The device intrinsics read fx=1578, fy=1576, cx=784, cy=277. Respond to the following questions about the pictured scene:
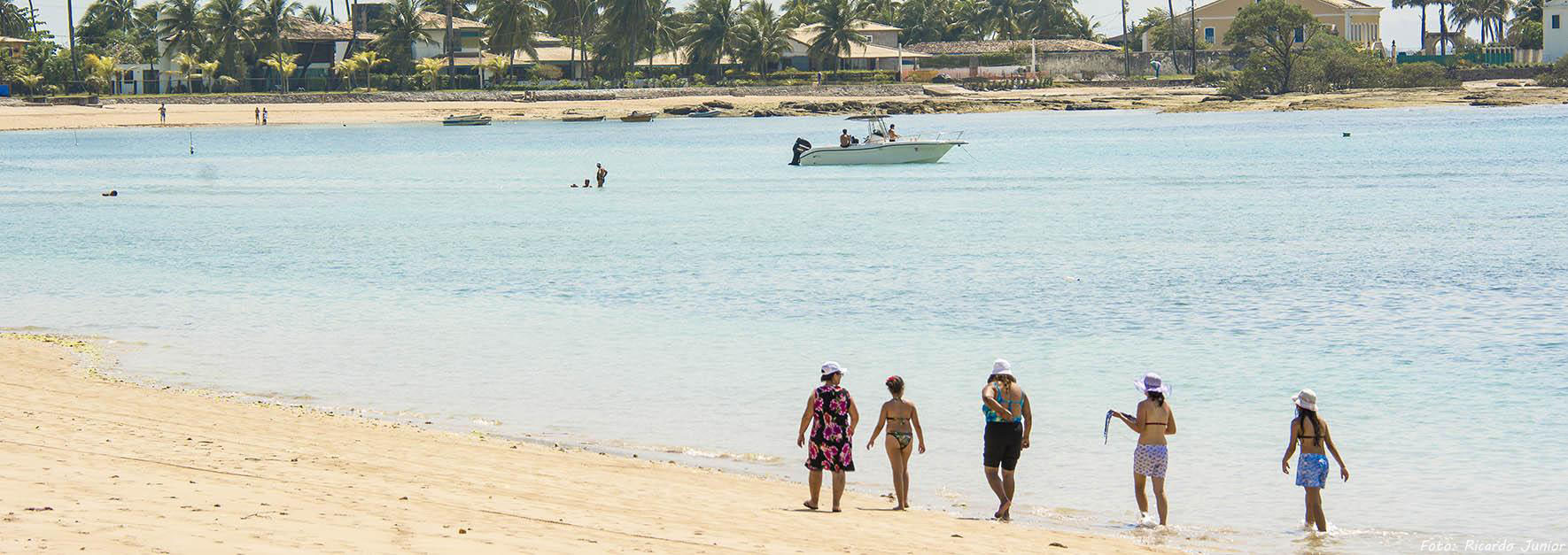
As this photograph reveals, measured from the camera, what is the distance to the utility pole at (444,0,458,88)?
113950 mm

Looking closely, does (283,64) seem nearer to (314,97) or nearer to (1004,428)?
(314,97)

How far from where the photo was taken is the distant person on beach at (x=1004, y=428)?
11.4m

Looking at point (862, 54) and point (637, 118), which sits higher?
point (862, 54)

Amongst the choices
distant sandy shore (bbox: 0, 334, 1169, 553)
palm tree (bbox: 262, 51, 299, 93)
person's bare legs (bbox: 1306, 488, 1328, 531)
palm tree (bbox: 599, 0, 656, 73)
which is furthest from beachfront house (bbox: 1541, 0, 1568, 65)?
distant sandy shore (bbox: 0, 334, 1169, 553)

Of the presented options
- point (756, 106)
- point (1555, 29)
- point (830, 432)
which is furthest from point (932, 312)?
point (1555, 29)

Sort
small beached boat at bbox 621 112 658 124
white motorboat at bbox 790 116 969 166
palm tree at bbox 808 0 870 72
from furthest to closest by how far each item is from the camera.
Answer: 1. palm tree at bbox 808 0 870 72
2. small beached boat at bbox 621 112 658 124
3. white motorboat at bbox 790 116 969 166

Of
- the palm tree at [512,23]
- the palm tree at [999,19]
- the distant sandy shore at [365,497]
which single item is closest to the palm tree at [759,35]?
the palm tree at [512,23]

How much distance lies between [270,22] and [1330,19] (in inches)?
3599

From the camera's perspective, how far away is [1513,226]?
35.8 meters

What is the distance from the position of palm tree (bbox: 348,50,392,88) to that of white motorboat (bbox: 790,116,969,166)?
6508cm

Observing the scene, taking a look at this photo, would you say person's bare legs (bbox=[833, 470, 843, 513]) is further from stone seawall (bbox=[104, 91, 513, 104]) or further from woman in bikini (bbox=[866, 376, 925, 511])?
stone seawall (bbox=[104, 91, 513, 104])

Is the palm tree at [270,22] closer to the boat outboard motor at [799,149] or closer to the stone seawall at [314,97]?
the stone seawall at [314,97]

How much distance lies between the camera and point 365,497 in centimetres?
1054

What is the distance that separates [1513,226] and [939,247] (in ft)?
44.0
